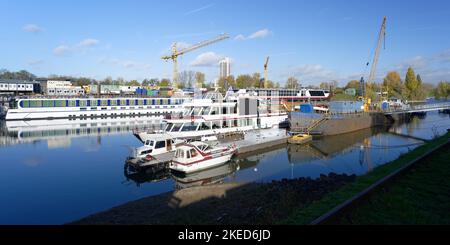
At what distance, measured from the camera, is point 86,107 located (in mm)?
72812

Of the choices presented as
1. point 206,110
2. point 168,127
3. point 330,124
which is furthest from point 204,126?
point 330,124

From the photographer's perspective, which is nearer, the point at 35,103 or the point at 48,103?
the point at 35,103

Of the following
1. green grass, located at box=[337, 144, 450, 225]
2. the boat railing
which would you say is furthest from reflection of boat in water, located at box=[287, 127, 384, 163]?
green grass, located at box=[337, 144, 450, 225]

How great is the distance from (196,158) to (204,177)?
1500mm

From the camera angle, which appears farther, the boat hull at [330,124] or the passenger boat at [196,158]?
the boat hull at [330,124]

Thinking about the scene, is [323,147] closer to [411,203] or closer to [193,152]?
[193,152]

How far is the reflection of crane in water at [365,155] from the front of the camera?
26109 millimetres

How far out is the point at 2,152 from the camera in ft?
108

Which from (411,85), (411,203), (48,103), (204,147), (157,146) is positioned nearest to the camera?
(411,203)

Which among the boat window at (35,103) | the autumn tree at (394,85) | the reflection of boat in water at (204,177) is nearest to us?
the reflection of boat in water at (204,177)

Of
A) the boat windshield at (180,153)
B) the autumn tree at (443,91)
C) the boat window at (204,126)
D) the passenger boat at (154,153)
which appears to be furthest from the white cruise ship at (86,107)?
the autumn tree at (443,91)

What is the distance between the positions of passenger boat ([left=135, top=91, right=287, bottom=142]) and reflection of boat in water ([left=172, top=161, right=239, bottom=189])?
21.0 ft

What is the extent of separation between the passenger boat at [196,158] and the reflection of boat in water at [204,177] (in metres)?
0.33

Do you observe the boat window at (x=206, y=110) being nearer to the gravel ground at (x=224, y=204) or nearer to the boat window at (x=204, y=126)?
the boat window at (x=204, y=126)
